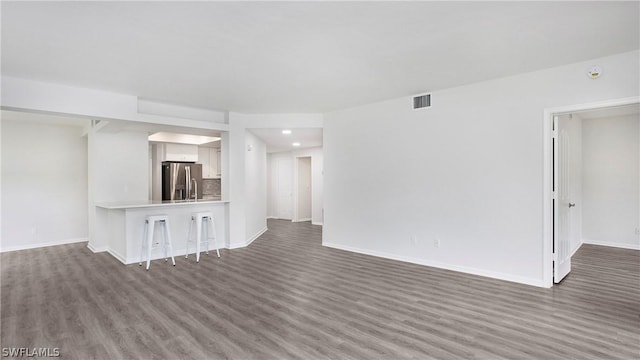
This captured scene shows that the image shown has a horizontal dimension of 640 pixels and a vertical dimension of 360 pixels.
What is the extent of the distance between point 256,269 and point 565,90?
4.46 metres

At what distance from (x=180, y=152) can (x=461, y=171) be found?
21.8 ft

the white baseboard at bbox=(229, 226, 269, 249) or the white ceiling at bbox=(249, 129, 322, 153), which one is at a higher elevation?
the white ceiling at bbox=(249, 129, 322, 153)

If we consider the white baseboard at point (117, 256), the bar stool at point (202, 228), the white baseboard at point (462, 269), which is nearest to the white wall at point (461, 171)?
the white baseboard at point (462, 269)

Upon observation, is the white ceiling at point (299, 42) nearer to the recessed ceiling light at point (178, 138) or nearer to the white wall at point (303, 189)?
the recessed ceiling light at point (178, 138)

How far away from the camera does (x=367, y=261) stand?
496 cm

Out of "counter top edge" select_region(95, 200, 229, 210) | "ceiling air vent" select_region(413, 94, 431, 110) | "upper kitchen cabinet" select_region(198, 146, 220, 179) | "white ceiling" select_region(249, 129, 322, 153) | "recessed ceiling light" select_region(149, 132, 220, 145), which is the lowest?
"counter top edge" select_region(95, 200, 229, 210)

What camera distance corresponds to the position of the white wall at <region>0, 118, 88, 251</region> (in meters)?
6.05

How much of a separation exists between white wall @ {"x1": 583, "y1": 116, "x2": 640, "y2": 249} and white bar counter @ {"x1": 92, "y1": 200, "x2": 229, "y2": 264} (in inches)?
282

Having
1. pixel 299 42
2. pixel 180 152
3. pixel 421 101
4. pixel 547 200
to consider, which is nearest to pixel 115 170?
pixel 180 152

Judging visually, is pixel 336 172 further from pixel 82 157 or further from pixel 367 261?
pixel 82 157

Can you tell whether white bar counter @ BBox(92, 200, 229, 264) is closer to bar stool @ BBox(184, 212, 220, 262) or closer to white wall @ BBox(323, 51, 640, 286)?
bar stool @ BBox(184, 212, 220, 262)

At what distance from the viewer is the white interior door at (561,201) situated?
379cm

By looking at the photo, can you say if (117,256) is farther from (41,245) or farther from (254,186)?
(254,186)

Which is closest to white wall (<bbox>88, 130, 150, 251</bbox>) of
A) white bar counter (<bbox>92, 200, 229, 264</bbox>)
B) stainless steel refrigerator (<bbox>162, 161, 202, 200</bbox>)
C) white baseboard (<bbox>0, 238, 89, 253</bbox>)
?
white bar counter (<bbox>92, 200, 229, 264</bbox>)
